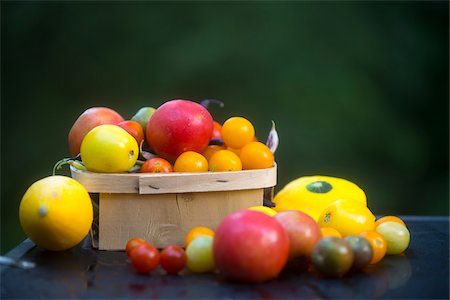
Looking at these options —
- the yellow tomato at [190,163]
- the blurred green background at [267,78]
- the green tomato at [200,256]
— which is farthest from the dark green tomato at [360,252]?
the blurred green background at [267,78]

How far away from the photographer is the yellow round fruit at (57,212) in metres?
1.14

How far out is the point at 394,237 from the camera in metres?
1.17

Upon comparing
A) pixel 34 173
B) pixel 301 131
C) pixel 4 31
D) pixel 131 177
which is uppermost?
pixel 4 31

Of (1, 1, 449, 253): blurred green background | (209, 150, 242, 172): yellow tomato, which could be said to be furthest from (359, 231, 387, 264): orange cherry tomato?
(1, 1, 449, 253): blurred green background

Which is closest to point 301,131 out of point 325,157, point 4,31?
point 325,157

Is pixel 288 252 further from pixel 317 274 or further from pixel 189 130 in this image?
pixel 189 130

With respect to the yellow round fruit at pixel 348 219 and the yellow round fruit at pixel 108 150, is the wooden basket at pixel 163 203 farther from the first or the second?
the yellow round fruit at pixel 348 219

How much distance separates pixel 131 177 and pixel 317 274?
16.3 inches

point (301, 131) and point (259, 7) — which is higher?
point (259, 7)

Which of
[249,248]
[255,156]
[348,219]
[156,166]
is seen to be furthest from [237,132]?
[249,248]

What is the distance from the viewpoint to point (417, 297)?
0.94 metres

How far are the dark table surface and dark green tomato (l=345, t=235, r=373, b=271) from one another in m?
0.02

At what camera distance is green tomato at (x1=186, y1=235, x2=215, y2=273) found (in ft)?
3.38

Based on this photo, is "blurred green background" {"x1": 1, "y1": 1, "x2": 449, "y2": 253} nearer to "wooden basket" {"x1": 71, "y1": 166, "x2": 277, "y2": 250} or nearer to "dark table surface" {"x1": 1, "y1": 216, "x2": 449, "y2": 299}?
"wooden basket" {"x1": 71, "y1": 166, "x2": 277, "y2": 250}
